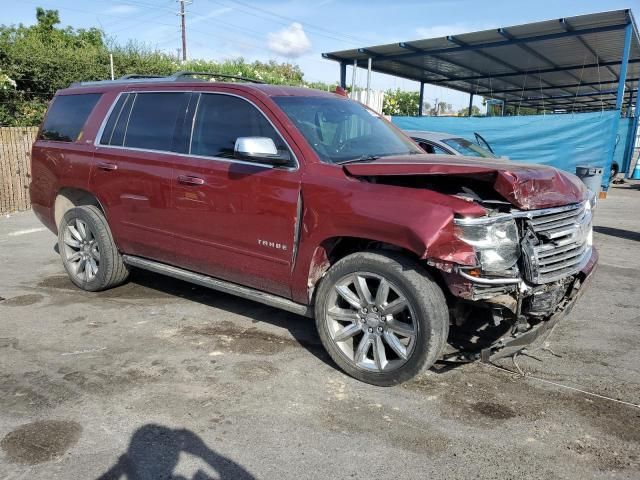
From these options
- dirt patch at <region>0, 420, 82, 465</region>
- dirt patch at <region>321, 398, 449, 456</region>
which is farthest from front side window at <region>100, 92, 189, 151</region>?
dirt patch at <region>321, 398, 449, 456</region>

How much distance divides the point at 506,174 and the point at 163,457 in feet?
8.23

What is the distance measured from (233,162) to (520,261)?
2.20 meters

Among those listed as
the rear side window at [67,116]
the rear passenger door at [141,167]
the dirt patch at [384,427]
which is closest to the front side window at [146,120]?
the rear passenger door at [141,167]

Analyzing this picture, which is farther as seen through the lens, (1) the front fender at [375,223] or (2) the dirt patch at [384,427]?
(1) the front fender at [375,223]

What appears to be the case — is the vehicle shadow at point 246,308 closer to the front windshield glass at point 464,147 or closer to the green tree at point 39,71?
the front windshield glass at point 464,147

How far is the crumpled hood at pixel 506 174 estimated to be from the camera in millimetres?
3225

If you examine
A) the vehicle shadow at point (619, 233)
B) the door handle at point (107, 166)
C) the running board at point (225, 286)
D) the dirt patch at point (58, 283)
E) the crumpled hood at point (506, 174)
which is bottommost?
the dirt patch at point (58, 283)

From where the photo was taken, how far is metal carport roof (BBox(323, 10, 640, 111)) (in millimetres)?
13961

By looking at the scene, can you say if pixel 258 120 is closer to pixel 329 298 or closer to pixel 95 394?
pixel 329 298

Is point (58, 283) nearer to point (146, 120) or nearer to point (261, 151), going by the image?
point (146, 120)

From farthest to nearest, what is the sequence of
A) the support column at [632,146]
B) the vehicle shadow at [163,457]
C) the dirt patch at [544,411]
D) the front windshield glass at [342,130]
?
the support column at [632,146] → the front windshield glass at [342,130] → the dirt patch at [544,411] → the vehicle shadow at [163,457]

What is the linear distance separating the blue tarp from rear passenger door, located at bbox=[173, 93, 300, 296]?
10995 millimetres

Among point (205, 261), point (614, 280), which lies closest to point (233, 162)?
point (205, 261)

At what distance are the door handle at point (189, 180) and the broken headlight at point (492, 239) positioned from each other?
212 cm
